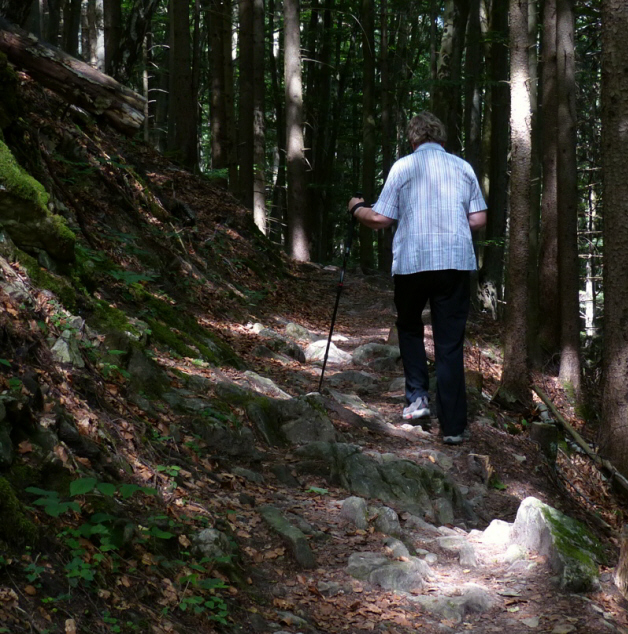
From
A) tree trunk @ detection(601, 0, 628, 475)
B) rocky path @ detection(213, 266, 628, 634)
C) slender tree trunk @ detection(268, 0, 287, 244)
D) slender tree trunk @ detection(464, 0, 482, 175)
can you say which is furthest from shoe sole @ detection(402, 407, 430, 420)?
slender tree trunk @ detection(268, 0, 287, 244)

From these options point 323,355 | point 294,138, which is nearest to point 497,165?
point 294,138

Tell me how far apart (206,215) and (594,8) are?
7488 mm

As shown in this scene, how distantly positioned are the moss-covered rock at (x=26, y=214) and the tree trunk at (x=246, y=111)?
10.9 meters

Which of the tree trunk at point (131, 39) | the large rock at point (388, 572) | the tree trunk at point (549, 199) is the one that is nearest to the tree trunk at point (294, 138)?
the tree trunk at point (131, 39)

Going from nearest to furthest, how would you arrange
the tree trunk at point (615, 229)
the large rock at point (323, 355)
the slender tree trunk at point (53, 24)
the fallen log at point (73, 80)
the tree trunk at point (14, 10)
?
the tree trunk at point (615, 229), the fallen log at point (73, 80), the tree trunk at point (14, 10), the large rock at point (323, 355), the slender tree trunk at point (53, 24)

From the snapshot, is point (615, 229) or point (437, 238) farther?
point (615, 229)

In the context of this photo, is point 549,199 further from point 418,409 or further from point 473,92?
point 473,92

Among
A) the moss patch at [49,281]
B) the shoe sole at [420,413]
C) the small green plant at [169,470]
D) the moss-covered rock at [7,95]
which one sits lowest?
the shoe sole at [420,413]

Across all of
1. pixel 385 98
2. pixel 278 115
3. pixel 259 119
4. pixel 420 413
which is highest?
pixel 278 115

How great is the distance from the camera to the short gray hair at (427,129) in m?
5.62

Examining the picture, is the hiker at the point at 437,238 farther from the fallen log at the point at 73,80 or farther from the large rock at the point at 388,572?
the fallen log at the point at 73,80

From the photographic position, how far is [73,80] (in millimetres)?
7590

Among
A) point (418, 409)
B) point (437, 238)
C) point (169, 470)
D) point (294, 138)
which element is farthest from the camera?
point (294, 138)

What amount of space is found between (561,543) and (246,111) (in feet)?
45.3
